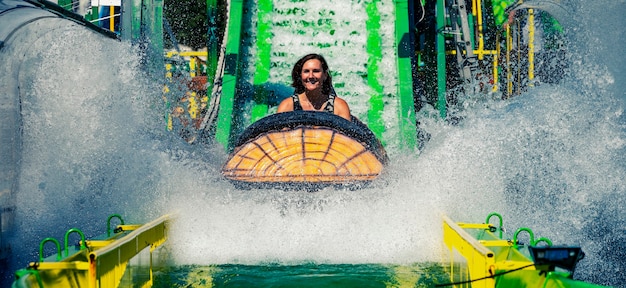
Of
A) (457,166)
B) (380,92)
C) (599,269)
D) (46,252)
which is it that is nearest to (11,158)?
(46,252)

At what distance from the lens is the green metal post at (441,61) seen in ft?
28.1

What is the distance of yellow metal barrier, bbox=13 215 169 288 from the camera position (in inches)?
106

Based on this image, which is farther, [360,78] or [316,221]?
[360,78]

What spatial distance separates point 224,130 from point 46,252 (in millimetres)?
3260

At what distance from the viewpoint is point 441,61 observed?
881cm

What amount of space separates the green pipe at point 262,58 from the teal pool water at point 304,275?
12.6 feet

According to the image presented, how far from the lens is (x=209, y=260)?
4.80m

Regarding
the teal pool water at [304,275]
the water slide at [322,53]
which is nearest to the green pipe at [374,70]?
the water slide at [322,53]

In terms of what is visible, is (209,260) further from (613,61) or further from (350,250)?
(613,61)

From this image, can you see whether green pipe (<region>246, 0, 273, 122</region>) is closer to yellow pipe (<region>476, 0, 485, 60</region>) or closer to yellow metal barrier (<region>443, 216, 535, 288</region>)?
yellow pipe (<region>476, 0, 485, 60</region>)

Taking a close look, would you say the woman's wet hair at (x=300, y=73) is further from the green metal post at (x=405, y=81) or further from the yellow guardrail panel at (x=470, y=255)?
the yellow guardrail panel at (x=470, y=255)

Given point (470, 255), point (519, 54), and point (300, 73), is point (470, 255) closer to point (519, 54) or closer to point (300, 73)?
point (300, 73)

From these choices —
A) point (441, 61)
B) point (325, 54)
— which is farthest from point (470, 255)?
point (441, 61)

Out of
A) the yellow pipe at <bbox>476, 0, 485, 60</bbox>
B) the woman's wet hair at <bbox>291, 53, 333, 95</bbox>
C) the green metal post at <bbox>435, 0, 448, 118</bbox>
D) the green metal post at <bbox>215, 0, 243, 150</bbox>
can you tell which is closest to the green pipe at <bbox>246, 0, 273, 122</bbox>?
the green metal post at <bbox>215, 0, 243, 150</bbox>
